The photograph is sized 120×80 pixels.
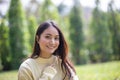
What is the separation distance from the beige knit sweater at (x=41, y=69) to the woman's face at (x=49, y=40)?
10 cm

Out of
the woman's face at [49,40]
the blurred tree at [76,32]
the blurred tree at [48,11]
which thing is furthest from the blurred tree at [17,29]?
the woman's face at [49,40]

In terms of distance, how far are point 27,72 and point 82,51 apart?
45.0 feet

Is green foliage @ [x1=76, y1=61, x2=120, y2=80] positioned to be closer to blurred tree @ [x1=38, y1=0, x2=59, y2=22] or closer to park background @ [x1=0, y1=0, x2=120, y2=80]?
park background @ [x1=0, y1=0, x2=120, y2=80]

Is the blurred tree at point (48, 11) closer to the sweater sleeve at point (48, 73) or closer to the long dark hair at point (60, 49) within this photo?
the long dark hair at point (60, 49)

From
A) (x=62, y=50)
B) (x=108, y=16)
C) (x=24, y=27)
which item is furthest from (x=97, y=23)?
(x=62, y=50)

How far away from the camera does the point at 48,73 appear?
2.71m

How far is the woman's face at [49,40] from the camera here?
2775mm

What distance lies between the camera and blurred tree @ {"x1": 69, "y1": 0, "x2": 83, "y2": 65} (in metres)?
16.3

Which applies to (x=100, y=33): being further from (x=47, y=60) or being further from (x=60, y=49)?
(x=47, y=60)

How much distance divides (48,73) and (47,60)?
171 millimetres

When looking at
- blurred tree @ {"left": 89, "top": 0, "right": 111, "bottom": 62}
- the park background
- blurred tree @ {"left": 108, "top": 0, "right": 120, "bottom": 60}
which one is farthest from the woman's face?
blurred tree @ {"left": 89, "top": 0, "right": 111, "bottom": 62}

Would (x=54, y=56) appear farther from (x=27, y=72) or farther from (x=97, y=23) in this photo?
(x=97, y=23)

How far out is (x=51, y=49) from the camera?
2799mm

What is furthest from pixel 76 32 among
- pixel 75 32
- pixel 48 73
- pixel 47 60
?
pixel 48 73
